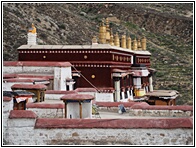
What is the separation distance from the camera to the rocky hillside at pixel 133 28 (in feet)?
140

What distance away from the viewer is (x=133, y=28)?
72.4 meters

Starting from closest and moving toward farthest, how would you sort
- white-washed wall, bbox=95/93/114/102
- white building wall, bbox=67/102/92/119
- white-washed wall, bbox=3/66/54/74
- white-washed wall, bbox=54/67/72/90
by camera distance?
white building wall, bbox=67/102/92/119
white-washed wall, bbox=54/67/72/90
white-washed wall, bbox=3/66/54/74
white-washed wall, bbox=95/93/114/102

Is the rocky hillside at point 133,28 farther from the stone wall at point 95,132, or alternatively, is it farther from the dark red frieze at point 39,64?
the stone wall at point 95,132

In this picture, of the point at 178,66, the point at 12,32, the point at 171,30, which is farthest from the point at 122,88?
the point at 171,30

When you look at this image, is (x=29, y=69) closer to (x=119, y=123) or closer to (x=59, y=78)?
(x=59, y=78)

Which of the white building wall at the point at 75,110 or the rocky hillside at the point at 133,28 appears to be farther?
the rocky hillside at the point at 133,28

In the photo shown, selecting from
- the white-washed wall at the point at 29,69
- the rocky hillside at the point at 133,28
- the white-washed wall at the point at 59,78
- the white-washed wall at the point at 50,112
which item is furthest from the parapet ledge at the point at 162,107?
the rocky hillside at the point at 133,28

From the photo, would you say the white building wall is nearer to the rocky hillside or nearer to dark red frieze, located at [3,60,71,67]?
dark red frieze, located at [3,60,71,67]

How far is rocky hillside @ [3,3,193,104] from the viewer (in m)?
42.7

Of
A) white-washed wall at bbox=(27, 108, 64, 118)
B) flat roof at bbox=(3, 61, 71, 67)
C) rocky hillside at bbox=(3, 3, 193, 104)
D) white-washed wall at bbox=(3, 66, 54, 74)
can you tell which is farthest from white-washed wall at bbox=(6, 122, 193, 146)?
rocky hillside at bbox=(3, 3, 193, 104)

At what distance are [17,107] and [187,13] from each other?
69027 millimetres

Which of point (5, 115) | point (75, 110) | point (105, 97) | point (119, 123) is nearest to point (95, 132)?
point (119, 123)

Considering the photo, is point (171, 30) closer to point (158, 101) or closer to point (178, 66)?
point (178, 66)

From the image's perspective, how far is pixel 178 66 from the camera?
51.3 meters
